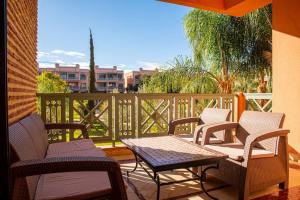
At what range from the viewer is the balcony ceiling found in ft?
15.1

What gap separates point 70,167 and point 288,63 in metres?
3.81

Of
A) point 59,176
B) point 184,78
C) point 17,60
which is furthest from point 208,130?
point 184,78

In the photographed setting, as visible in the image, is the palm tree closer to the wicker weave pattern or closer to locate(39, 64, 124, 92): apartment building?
the wicker weave pattern

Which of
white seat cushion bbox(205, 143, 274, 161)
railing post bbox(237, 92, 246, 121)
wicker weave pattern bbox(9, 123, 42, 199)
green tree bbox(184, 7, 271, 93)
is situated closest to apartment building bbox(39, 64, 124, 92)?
green tree bbox(184, 7, 271, 93)

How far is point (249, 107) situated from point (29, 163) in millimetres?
5533

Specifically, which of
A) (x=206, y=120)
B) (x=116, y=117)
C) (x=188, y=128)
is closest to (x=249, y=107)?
(x=188, y=128)

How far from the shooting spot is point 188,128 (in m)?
5.32

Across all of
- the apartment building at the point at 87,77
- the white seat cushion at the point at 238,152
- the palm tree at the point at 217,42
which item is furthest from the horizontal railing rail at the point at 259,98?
the apartment building at the point at 87,77

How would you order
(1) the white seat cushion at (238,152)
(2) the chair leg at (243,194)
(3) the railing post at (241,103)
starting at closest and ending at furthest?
(2) the chair leg at (243,194) < (1) the white seat cushion at (238,152) < (3) the railing post at (241,103)

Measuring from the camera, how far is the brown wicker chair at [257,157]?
2422mm

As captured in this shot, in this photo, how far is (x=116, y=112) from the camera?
457 centimetres

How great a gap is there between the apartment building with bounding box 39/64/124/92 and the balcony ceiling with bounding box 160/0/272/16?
150 feet

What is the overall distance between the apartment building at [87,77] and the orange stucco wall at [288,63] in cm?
4665

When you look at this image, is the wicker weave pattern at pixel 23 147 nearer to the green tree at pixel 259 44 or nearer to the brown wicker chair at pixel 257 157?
the brown wicker chair at pixel 257 157
